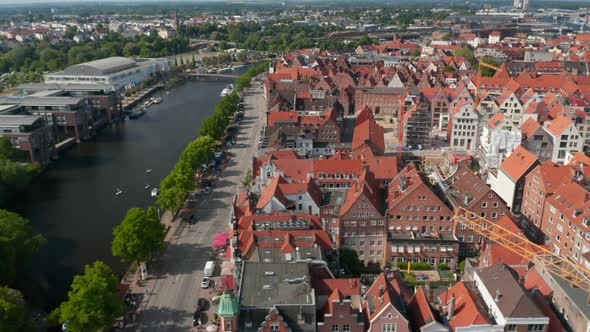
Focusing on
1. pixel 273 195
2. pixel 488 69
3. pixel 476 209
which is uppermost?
pixel 488 69

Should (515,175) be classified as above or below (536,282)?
above

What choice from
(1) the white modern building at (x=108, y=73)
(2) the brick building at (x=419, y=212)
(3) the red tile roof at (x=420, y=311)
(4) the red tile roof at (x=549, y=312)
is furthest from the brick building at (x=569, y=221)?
(1) the white modern building at (x=108, y=73)

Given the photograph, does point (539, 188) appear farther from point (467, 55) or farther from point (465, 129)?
point (467, 55)

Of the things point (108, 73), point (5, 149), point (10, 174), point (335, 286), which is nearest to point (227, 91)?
point (108, 73)

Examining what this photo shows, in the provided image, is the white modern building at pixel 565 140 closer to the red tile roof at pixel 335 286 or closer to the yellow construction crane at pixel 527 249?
the yellow construction crane at pixel 527 249

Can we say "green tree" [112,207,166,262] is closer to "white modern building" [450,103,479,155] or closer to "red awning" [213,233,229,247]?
"red awning" [213,233,229,247]

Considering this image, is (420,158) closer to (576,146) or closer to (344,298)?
(576,146)
